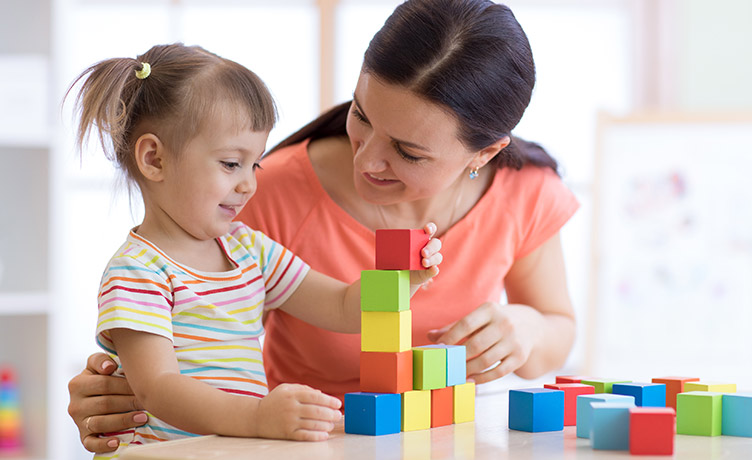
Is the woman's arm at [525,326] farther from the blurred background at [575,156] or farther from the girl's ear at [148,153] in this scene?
the blurred background at [575,156]

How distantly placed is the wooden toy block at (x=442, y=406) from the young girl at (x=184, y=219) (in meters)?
0.15

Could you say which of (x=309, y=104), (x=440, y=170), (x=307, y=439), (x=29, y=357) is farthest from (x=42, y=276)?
(x=307, y=439)

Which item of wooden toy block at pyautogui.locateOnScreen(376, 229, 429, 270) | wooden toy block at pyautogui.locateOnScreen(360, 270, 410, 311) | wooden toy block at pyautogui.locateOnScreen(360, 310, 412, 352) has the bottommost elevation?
wooden toy block at pyautogui.locateOnScreen(360, 310, 412, 352)

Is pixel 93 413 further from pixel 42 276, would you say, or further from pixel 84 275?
pixel 84 275

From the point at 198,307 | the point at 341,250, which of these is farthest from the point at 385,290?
→ the point at 341,250

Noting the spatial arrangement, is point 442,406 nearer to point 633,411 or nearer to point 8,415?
point 633,411

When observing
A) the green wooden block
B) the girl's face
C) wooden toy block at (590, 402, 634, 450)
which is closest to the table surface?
wooden toy block at (590, 402, 634, 450)

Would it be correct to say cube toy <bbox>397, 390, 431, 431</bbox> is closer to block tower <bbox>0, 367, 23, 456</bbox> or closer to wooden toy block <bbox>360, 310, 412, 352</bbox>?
wooden toy block <bbox>360, 310, 412, 352</bbox>

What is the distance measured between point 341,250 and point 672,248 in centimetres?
188

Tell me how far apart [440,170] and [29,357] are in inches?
70.1

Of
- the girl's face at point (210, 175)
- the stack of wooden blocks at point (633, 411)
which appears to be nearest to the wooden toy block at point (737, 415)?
the stack of wooden blocks at point (633, 411)

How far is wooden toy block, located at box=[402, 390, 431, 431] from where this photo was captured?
3.21ft

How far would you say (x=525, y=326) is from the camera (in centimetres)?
132

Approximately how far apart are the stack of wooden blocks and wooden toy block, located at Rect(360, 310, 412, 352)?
15 centimetres
